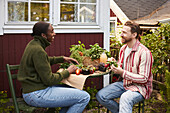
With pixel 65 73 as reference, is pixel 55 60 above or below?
above

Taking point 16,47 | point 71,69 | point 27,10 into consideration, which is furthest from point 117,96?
point 27,10

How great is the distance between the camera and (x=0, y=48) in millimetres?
4453

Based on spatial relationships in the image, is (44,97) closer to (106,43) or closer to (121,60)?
(121,60)

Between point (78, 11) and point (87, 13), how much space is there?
8.8 inches

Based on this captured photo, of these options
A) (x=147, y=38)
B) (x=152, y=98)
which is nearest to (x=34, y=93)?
(x=152, y=98)

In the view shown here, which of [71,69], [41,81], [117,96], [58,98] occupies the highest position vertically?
[71,69]

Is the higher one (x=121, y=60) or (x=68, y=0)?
(x=68, y=0)

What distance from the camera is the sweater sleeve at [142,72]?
2996mm

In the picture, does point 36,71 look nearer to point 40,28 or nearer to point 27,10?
point 40,28

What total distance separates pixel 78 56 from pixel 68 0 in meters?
1.98

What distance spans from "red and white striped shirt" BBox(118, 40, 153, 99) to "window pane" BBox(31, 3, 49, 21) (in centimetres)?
234

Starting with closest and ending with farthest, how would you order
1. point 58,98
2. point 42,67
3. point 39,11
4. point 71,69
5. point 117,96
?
point 42,67 → point 58,98 → point 71,69 → point 117,96 → point 39,11

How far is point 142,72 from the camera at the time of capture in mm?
3000

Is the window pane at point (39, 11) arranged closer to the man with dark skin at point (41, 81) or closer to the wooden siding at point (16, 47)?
the wooden siding at point (16, 47)
